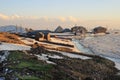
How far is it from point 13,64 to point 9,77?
10.2ft

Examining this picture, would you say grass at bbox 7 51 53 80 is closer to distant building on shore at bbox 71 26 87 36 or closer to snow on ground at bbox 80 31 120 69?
snow on ground at bbox 80 31 120 69

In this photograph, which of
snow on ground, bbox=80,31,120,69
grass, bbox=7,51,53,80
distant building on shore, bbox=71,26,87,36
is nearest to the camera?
grass, bbox=7,51,53,80

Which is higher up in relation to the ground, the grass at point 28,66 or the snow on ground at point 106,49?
the grass at point 28,66

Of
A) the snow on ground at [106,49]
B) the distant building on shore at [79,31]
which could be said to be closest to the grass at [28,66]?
the snow on ground at [106,49]

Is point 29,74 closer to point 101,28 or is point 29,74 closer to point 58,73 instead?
point 58,73

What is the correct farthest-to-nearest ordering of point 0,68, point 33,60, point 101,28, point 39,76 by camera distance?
1. point 101,28
2. point 33,60
3. point 0,68
4. point 39,76

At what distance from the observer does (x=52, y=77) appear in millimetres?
15211

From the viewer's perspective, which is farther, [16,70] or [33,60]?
[33,60]

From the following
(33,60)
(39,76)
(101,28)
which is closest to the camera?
(39,76)

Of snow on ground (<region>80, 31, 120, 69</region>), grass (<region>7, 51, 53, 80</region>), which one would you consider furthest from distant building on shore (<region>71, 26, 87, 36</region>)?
grass (<region>7, 51, 53, 80</region>)

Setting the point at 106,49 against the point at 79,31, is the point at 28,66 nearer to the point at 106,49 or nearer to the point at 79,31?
the point at 106,49

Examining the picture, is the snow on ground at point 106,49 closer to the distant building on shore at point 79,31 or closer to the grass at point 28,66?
the grass at point 28,66

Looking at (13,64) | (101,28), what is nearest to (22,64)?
(13,64)

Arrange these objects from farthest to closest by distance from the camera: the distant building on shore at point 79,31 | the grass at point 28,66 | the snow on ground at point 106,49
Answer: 1. the distant building on shore at point 79,31
2. the snow on ground at point 106,49
3. the grass at point 28,66
